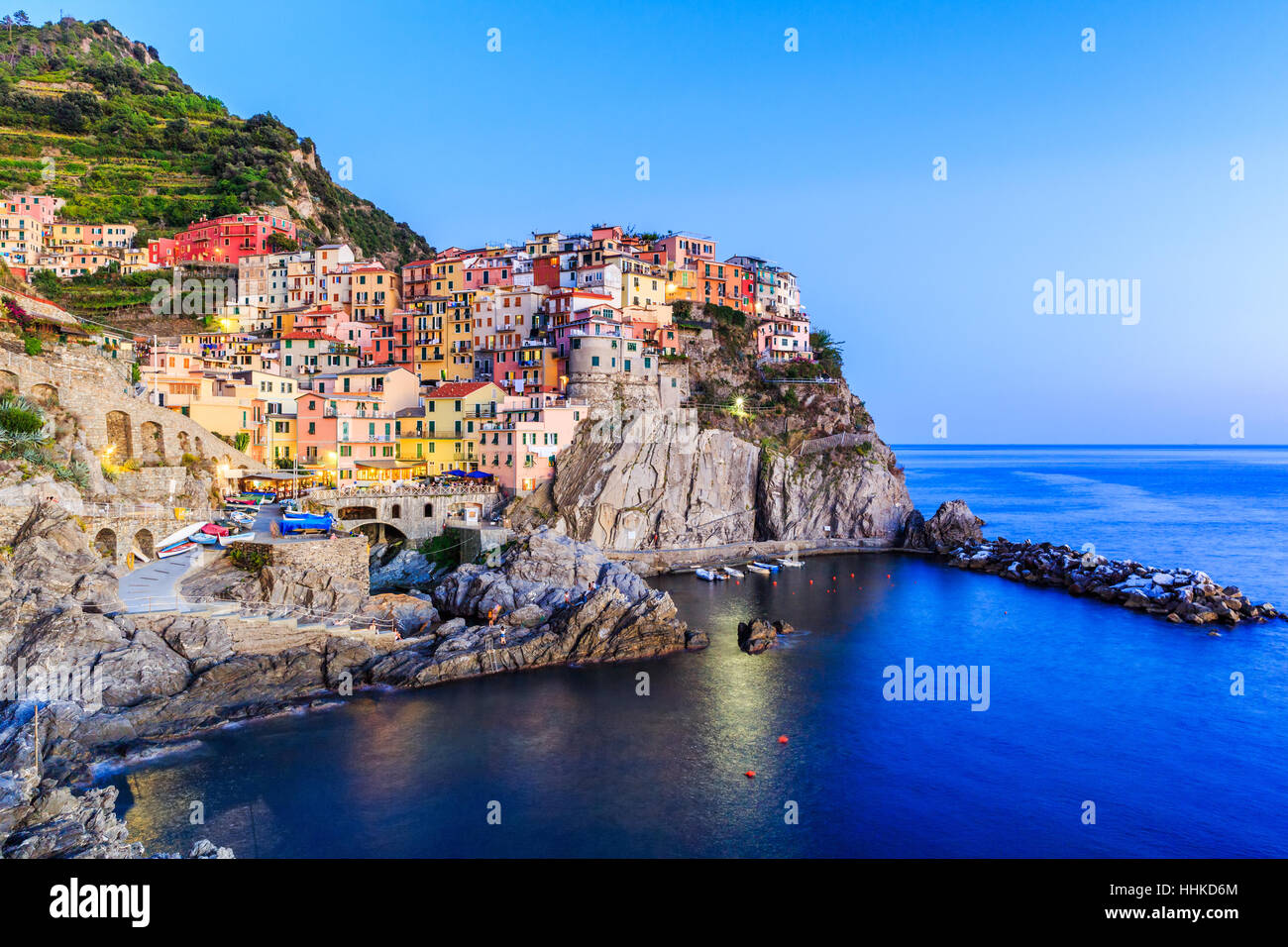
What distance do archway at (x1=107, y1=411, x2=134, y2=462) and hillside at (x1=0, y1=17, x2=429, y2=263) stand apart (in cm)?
4785

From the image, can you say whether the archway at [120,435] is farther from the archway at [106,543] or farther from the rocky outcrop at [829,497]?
the rocky outcrop at [829,497]

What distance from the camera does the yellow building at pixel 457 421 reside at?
160ft

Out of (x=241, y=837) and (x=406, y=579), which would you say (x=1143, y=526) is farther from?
(x=241, y=837)

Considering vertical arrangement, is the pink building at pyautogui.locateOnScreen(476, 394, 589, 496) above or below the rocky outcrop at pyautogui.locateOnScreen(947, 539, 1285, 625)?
above

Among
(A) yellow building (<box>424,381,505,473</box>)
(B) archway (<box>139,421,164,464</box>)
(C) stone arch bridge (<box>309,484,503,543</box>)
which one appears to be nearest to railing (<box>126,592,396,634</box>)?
(C) stone arch bridge (<box>309,484,503,543</box>)

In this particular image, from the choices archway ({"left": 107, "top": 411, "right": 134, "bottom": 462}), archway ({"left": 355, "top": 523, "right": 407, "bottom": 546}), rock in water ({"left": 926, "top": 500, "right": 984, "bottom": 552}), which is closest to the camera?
archway ({"left": 107, "top": 411, "right": 134, "bottom": 462})

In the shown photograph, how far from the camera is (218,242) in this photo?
71.7 metres

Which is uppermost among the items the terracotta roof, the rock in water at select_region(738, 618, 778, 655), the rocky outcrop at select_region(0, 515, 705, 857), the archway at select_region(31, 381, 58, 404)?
the terracotta roof

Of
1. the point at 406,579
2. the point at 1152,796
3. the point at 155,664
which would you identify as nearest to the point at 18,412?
the point at 155,664

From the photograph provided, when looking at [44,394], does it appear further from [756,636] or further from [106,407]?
[756,636]

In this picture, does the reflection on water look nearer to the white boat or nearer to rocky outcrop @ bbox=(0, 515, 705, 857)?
rocky outcrop @ bbox=(0, 515, 705, 857)

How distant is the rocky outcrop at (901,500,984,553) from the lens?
55.3 metres

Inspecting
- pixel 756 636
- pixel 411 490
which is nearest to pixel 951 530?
pixel 756 636

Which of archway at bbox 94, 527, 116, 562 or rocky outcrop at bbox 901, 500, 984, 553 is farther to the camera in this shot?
rocky outcrop at bbox 901, 500, 984, 553
